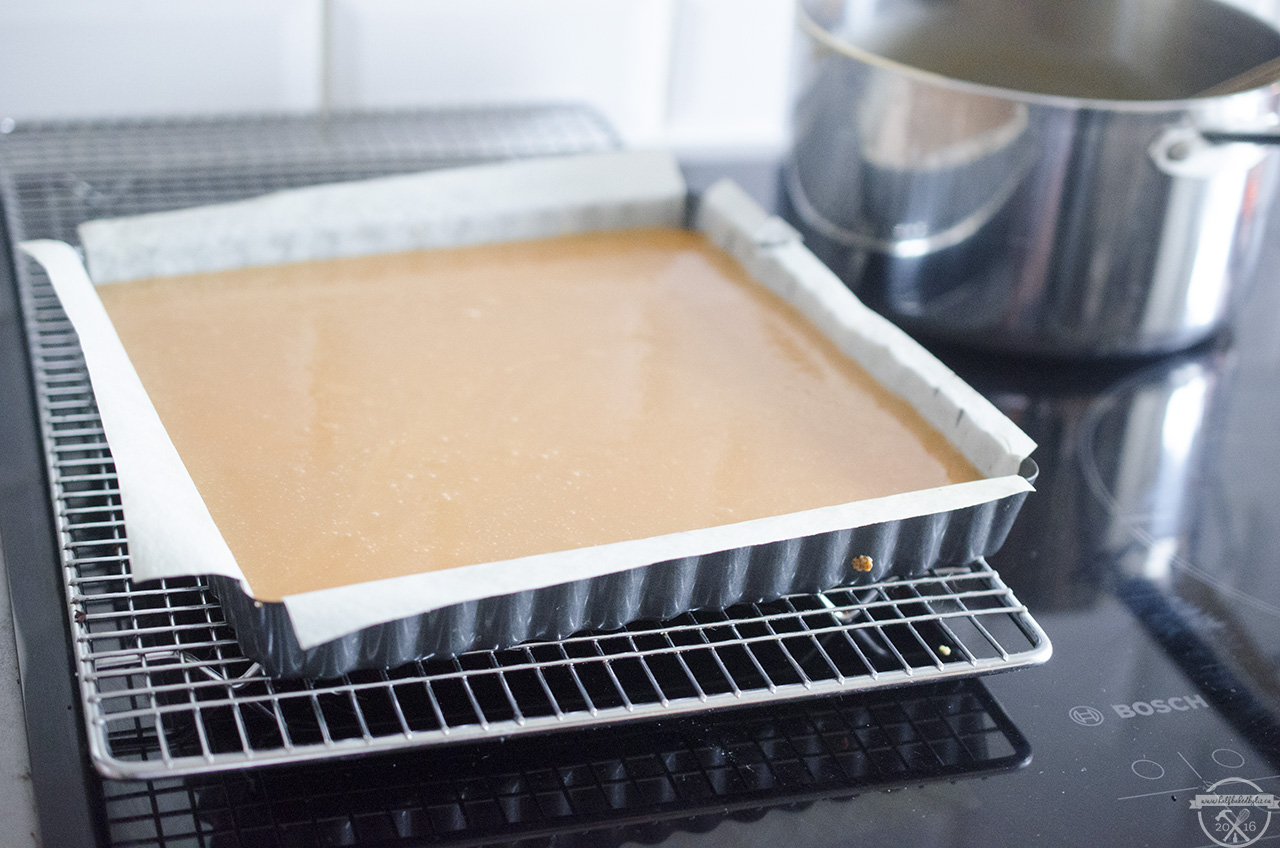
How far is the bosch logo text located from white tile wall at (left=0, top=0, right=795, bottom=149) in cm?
81

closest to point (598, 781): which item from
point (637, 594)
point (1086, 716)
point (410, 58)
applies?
point (637, 594)

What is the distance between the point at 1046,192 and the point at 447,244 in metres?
0.45

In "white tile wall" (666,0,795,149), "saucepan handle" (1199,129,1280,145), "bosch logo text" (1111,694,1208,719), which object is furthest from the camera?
"white tile wall" (666,0,795,149)

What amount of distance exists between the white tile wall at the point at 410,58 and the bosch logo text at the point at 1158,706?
81cm

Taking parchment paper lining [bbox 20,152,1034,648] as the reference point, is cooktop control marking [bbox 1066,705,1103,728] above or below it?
below

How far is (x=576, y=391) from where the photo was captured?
0.81m

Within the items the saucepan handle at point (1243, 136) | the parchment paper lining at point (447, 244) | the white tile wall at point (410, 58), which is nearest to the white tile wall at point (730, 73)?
the white tile wall at point (410, 58)

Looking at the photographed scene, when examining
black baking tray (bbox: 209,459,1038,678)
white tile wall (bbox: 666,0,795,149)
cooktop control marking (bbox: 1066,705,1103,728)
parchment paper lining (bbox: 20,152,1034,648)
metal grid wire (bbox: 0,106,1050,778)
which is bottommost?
cooktop control marking (bbox: 1066,705,1103,728)

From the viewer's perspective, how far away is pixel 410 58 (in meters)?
1.15

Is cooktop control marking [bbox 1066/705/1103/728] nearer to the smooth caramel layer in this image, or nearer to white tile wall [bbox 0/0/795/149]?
the smooth caramel layer

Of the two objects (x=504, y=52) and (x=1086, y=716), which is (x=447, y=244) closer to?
(x=504, y=52)

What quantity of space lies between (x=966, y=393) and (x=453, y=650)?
1.22ft

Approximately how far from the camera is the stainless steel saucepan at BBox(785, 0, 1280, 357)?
2.69ft

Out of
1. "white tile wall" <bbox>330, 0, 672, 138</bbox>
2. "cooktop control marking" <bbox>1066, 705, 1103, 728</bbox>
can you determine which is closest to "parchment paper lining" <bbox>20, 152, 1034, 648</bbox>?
"cooktop control marking" <bbox>1066, 705, 1103, 728</bbox>
